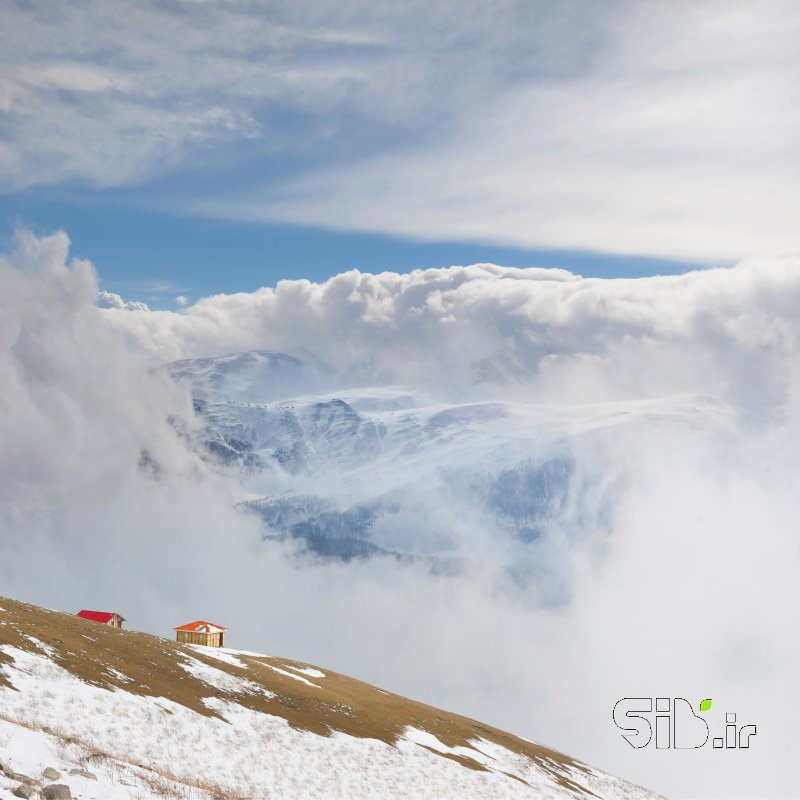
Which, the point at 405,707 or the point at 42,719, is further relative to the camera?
the point at 405,707

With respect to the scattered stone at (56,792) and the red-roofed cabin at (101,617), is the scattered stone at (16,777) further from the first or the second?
the red-roofed cabin at (101,617)

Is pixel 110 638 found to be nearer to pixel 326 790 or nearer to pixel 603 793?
pixel 326 790

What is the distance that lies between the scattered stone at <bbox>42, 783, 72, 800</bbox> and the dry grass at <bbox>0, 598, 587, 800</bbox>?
76.9 feet

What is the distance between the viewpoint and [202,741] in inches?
2093

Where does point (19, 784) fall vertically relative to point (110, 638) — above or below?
below

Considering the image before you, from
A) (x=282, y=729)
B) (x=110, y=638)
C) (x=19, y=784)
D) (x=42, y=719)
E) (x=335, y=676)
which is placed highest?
(x=335, y=676)

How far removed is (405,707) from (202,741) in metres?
41.6

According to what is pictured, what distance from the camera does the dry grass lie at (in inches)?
2452

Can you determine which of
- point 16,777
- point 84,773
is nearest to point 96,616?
point 84,773

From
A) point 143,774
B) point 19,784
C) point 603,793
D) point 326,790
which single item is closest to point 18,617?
point 326,790

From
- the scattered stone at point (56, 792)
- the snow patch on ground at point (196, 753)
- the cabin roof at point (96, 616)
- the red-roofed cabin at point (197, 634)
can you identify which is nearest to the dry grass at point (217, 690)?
the snow patch on ground at point (196, 753)

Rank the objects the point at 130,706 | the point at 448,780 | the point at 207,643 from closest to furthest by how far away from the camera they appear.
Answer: the point at 130,706 < the point at 448,780 < the point at 207,643

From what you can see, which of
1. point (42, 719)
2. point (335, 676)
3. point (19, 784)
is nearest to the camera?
point (19, 784)

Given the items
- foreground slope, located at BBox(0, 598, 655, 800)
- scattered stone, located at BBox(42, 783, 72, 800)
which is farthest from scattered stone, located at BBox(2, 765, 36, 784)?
scattered stone, located at BBox(42, 783, 72, 800)
